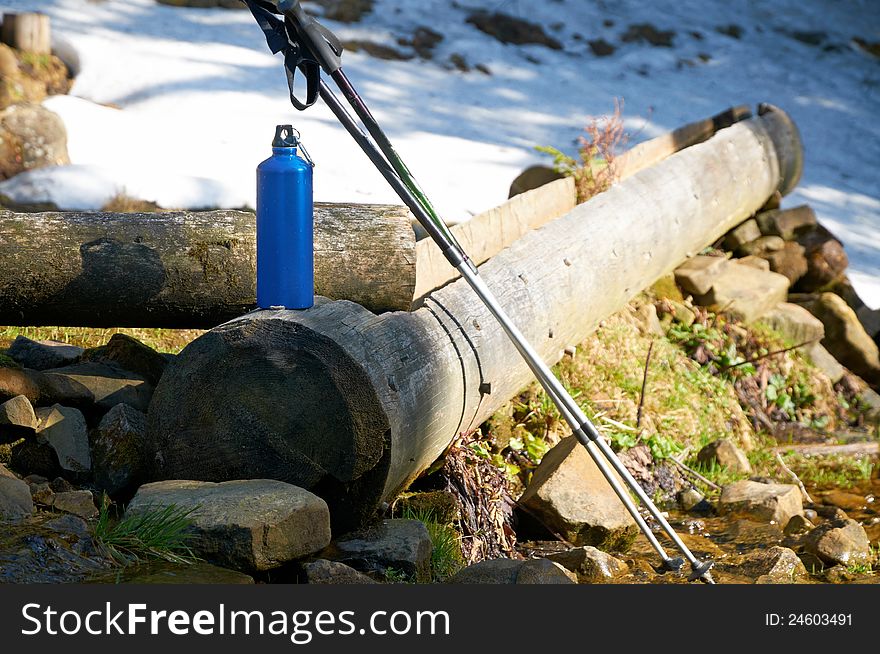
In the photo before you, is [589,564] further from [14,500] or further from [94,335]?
[94,335]

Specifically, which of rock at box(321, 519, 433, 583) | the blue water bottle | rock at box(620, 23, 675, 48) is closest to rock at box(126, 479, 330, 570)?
rock at box(321, 519, 433, 583)

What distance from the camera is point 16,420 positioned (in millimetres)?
3652

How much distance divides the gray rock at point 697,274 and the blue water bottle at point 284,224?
13.7 feet

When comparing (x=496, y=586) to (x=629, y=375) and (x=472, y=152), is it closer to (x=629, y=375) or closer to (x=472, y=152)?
(x=629, y=375)

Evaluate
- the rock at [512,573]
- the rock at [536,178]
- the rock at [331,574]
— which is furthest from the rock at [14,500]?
the rock at [536,178]

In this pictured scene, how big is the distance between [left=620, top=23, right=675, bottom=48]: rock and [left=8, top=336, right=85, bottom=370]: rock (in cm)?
1071

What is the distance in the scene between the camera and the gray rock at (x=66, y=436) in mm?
3625

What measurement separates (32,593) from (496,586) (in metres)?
1.21

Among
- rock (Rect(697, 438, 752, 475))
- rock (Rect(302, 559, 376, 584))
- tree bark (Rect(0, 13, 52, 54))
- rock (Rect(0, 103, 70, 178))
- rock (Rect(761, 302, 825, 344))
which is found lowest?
rock (Rect(697, 438, 752, 475))

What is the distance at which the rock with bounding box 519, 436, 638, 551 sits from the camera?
171 inches

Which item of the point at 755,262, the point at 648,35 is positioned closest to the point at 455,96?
the point at 648,35

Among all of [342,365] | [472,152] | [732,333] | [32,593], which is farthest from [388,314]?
[472,152]

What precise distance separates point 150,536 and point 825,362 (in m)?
5.46

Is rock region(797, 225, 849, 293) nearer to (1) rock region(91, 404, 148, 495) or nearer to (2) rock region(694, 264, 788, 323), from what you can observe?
(2) rock region(694, 264, 788, 323)
